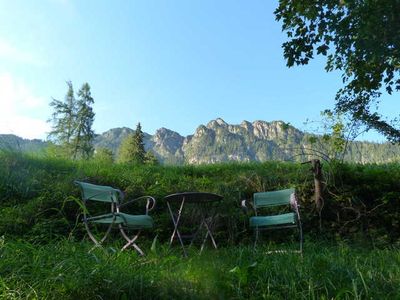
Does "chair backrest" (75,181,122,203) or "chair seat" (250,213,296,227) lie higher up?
"chair backrest" (75,181,122,203)

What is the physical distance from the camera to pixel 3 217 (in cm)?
619

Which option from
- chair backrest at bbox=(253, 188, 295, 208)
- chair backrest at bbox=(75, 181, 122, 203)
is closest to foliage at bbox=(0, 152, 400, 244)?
chair backrest at bbox=(253, 188, 295, 208)

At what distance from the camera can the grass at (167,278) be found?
2209 millimetres

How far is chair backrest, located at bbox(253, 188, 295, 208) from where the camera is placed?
5.73 meters

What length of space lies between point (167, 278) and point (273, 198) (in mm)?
3290

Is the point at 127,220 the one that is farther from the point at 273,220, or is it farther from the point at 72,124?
the point at 72,124

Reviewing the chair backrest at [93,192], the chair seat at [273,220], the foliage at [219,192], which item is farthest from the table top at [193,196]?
the foliage at [219,192]

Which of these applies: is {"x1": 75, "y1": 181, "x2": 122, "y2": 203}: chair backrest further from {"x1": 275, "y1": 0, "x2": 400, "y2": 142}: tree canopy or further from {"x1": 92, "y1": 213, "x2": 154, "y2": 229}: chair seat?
{"x1": 275, "y1": 0, "x2": 400, "y2": 142}: tree canopy

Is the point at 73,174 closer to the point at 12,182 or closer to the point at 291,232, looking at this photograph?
the point at 12,182

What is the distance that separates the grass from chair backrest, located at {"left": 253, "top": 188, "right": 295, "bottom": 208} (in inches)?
94.1

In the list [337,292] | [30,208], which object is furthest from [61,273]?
[30,208]

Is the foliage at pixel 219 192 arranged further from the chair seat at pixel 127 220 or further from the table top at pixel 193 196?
the chair seat at pixel 127 220

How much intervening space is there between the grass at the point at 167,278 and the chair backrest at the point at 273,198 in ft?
7.84

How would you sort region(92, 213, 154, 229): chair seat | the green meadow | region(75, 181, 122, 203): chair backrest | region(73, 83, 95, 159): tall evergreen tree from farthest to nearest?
1. region(73, 83, 95, 159): tall evergreen tree
2. region(75, 181, 122, 203): chair backrest
3. region(92, 213, 154, 229): chair seat
4. the green meadow
